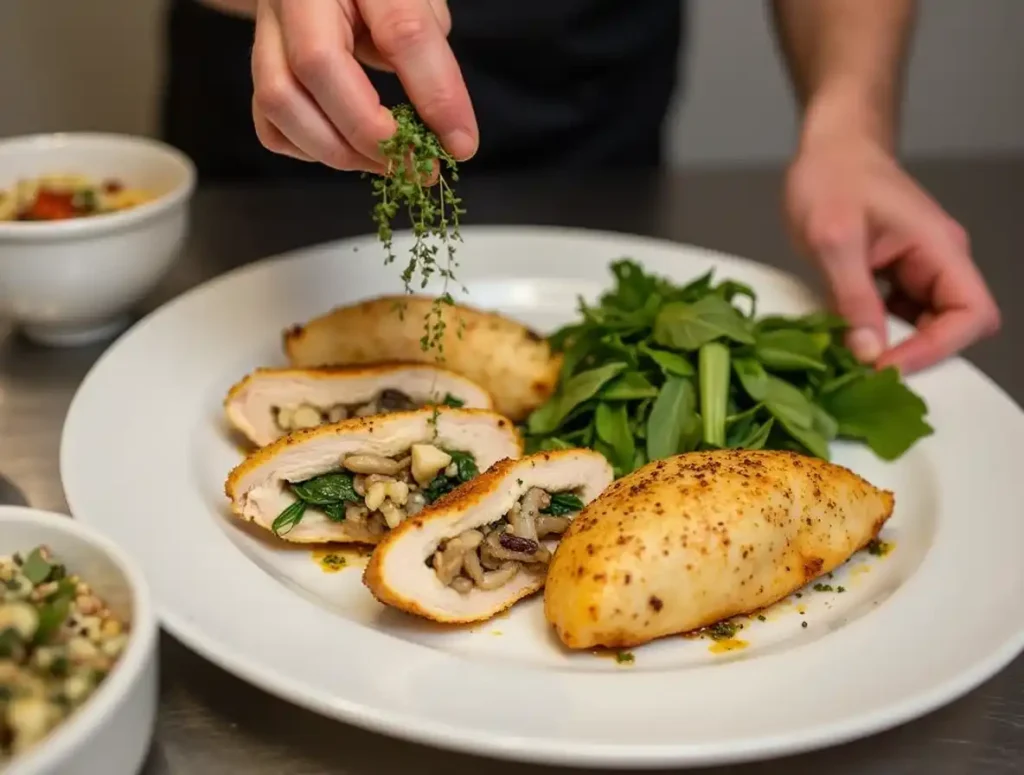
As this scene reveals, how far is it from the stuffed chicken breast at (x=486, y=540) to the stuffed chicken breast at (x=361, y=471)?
0.30ft

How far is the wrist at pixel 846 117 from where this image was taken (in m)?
2.13

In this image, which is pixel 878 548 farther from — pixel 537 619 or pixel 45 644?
pixel 45 644

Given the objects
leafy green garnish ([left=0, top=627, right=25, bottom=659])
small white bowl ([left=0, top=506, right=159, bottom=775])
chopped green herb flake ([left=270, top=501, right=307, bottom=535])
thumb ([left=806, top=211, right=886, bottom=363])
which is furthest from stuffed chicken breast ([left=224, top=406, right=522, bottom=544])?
thumb ([left=806, top=211, right=886, bottom=363])

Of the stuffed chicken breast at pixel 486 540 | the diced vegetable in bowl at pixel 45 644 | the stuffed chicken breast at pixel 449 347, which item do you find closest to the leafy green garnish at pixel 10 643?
the diced vegetable in bowl at pixel 45 644

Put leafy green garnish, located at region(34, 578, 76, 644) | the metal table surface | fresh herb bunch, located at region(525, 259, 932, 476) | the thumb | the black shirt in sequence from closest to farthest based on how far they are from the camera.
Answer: leafy green garnish, located at region(34, 578, 76, 644) → the metal table surface → fresh herb bunch, located at region(525, 259, 932, 476) → the thumb → the black shirt

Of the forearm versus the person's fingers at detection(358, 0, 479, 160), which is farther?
the forearm

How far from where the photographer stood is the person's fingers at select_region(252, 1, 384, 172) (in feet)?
4.31

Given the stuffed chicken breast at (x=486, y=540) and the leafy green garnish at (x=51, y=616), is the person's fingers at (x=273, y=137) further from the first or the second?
the leafy green garnish at (x=51, y=616)

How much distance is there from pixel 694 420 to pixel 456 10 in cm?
128

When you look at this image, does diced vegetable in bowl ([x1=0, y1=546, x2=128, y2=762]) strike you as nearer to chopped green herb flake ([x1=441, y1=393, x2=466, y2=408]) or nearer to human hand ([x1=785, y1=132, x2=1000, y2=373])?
chopped green herb flake ([x1=441, y1=393, x2=466, y2=408])

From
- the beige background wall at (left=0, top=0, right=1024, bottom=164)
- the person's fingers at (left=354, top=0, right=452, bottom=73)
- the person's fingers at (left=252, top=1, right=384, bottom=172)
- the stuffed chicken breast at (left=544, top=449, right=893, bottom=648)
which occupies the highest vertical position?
the person's fingers at (left=354, top=0, right=452, bottom=73)

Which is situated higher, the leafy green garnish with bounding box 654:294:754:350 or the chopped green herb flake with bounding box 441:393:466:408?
the leafy green garnish with bounding box 654:294:754:350

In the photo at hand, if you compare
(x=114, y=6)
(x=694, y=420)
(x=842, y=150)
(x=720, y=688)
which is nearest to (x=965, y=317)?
(x=842, y=150)

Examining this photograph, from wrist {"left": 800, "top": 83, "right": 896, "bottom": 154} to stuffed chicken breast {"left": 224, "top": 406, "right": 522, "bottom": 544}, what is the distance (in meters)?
1.01
